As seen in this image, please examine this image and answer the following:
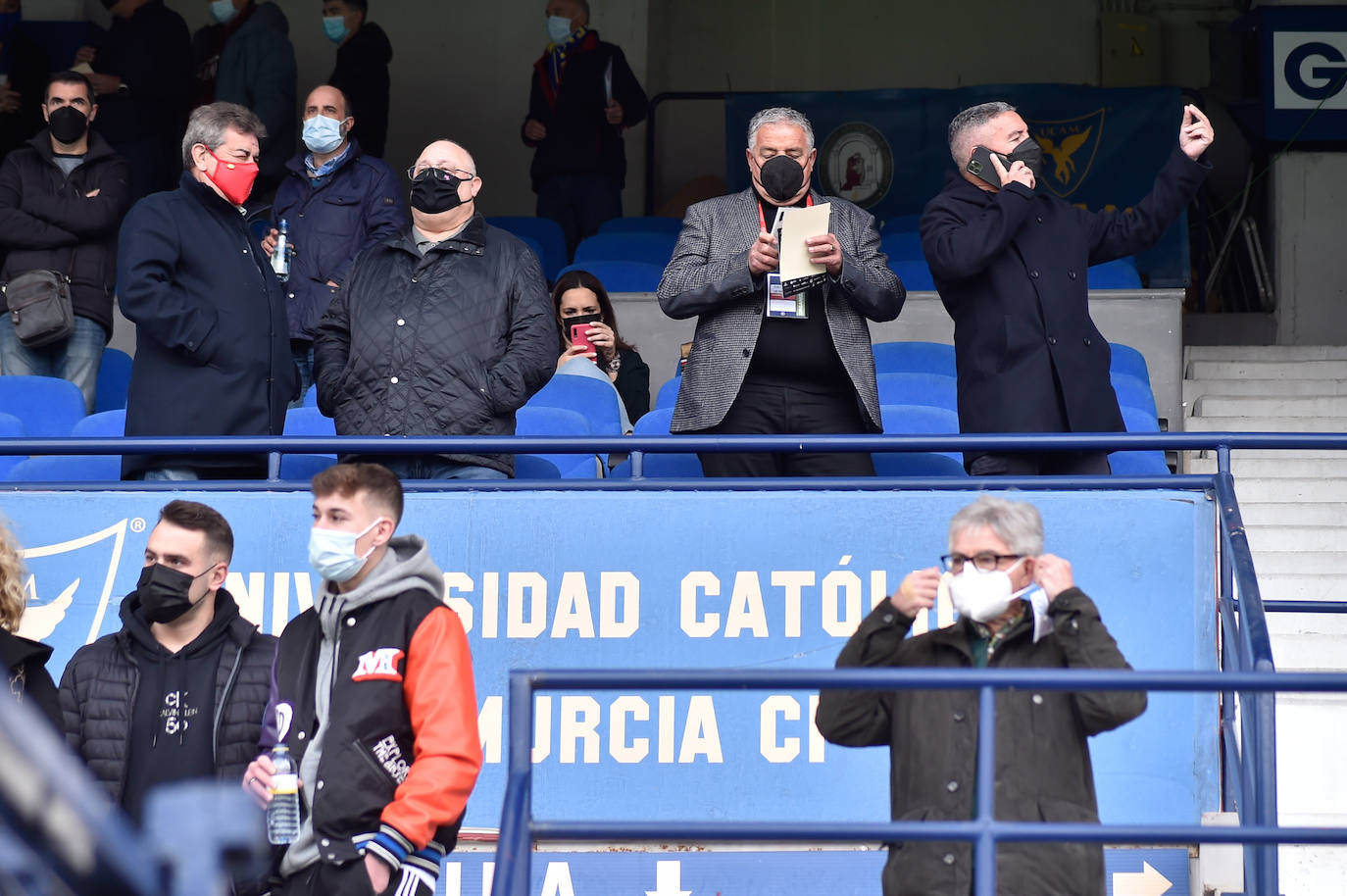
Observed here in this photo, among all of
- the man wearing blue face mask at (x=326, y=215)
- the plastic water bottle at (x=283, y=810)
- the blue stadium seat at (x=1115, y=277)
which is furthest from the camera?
the blue stadium seat at (x=1115, y=277)

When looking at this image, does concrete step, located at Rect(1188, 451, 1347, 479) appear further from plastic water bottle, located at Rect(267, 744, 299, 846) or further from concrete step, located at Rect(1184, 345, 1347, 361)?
plastic water bottle, located at Rect(267, 744, 299, 846)

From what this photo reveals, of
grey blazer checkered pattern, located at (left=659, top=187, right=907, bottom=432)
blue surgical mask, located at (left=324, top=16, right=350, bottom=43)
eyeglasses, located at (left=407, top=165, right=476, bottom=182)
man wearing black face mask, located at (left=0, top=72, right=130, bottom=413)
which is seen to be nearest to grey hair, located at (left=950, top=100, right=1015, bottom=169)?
grey blazer checkered pattern, located at (left=659, top=187, right=907, bottom=432)

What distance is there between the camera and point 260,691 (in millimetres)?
4355

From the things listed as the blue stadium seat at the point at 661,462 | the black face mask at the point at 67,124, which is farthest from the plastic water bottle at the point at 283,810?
the black face mask at the point at 67,124

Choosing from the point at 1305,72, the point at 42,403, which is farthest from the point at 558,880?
the point at 1305,72

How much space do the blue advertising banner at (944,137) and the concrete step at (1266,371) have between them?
1.00m

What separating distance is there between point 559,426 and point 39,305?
8.40 ft

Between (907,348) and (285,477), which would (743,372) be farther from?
(907,348)

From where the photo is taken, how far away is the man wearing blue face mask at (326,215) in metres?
7.71

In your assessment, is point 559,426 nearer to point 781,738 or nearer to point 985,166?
point 781,738

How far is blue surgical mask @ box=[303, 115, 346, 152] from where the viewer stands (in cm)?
780

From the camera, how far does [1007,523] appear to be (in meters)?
4.04

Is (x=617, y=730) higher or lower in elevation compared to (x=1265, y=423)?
lower

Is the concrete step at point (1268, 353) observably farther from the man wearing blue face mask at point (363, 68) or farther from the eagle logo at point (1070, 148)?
the man wearing blue face mask at point (363, 68)
